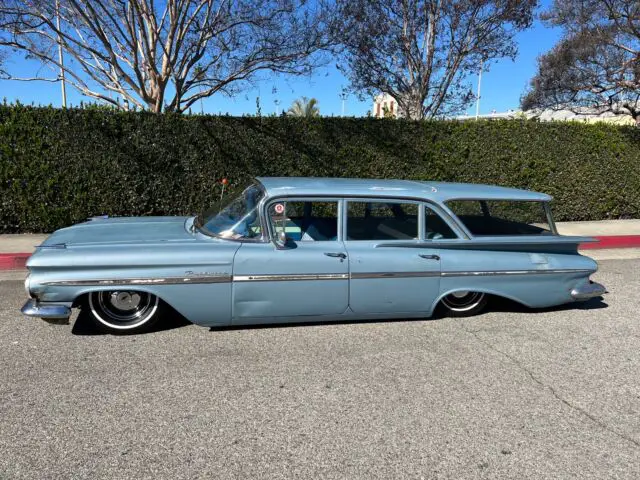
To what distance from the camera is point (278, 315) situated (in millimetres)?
3916

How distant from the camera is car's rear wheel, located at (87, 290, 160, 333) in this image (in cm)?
379

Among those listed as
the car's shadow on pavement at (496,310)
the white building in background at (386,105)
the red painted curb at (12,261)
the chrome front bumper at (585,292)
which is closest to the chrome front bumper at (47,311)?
the car's shadow on pavement at (496,310)

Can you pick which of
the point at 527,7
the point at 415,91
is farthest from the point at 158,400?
the point at 527,7

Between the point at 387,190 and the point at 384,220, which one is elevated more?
the point at 387,190

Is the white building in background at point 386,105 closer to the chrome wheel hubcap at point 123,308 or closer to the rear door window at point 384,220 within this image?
the rear door window at point 384,220

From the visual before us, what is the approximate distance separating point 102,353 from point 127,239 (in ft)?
3.12

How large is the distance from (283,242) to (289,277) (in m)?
0.30

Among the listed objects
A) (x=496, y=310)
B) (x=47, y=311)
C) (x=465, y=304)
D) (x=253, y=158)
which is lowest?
(x=496, y=310)

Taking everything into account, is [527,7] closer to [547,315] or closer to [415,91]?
[415,91]

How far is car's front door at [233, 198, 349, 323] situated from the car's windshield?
0.14m

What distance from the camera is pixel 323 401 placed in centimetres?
298

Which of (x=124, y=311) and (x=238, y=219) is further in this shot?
(x=238, y=219)

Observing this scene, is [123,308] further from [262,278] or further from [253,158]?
[253,158]

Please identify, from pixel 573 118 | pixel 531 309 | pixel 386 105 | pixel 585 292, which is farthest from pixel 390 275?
pixel 573 118
